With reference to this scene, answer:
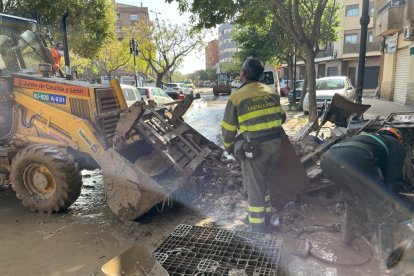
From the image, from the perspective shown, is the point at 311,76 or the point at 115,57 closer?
the point at 311,76

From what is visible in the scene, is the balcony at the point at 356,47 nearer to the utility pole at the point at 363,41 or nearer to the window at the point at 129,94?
the utility pole at the point at 363,41

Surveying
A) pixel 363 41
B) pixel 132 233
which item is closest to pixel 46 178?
pixel 132 233

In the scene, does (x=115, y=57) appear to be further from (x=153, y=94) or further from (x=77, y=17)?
(x=77, y=17)

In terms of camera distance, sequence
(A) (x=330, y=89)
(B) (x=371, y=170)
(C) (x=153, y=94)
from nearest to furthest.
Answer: (B) (x=371, y=170) < (A) (x=330, y=89) < (C) (x=153, y=94)

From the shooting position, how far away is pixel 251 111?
3.81 m

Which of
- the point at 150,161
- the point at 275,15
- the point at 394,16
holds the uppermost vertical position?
the point at 394,16

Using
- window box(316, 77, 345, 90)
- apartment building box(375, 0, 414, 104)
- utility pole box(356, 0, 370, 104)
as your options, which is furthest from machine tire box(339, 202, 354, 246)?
apartment building box(375, 0, 414, 104)

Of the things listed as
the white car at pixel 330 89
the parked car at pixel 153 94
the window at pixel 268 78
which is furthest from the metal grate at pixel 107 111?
the window at pixel 268 78

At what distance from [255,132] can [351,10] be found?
37537mm

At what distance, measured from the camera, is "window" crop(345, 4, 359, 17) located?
35656 mm

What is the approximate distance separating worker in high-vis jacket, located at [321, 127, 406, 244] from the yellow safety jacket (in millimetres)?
745

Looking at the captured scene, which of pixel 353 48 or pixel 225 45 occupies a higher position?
pixel 225 45

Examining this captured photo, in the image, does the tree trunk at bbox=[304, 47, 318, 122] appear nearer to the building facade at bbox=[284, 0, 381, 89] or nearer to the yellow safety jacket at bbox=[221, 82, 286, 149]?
the yellow safety jacket at bbox=[221, 82, 286, 149]

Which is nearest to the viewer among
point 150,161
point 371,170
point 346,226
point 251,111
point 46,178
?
point 371,170
